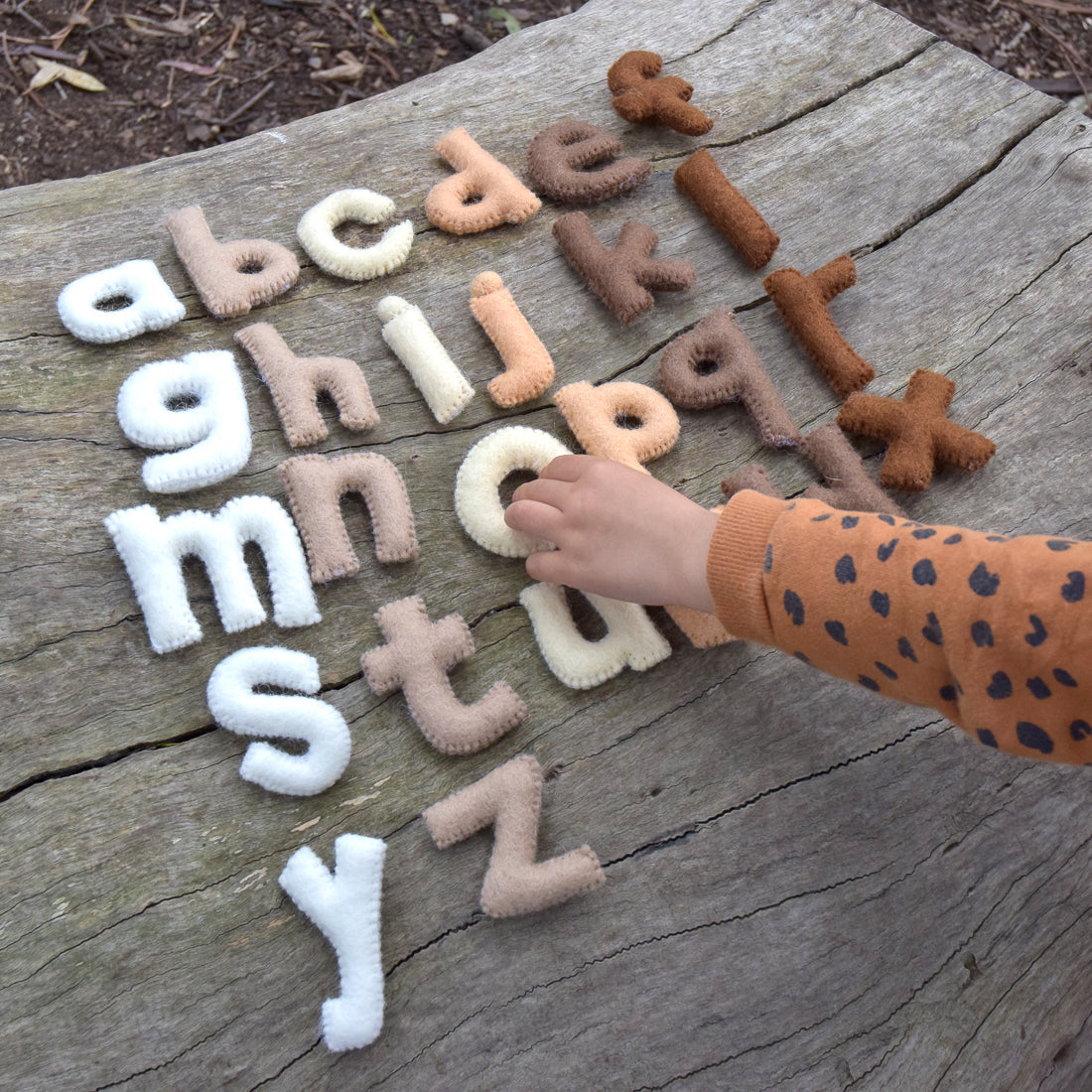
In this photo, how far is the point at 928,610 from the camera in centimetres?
110

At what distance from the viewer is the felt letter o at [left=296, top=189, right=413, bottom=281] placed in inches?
64.4

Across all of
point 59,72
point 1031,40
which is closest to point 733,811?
point 59,72

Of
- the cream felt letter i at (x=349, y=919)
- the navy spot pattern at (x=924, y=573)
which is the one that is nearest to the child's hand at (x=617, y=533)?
the navy spot pattern at (x=924, y=573)

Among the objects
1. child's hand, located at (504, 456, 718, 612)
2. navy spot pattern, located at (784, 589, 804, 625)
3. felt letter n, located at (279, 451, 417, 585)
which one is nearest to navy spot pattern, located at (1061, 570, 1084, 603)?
navy spot pattern, located at (784, 589, 804, 625)

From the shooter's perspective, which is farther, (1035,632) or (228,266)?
(228,266)

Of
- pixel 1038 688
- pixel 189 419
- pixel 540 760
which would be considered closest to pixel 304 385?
pixel 189 419

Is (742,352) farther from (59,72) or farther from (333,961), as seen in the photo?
(59,72)

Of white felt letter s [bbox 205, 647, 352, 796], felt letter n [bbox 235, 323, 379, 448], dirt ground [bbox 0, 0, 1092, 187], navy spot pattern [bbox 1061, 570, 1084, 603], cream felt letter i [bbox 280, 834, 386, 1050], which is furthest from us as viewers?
dirt ground [bbox 0, 0, 1092, 187]

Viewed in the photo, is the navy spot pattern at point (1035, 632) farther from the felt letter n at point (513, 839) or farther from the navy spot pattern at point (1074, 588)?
the felt letter n at point (513, 839)

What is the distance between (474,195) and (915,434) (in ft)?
3.13

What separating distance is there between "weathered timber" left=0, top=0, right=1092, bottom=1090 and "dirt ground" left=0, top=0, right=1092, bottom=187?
1.22 meters

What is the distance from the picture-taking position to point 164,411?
1.43 meters

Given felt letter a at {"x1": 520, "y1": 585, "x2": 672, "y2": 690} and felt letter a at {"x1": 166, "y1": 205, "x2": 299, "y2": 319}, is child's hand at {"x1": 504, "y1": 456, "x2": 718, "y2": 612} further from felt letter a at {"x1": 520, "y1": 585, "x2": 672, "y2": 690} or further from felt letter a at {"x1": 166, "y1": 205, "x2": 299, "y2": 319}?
felt letter a at {"x1": 166, "y1": 205, "x2": 299, "y2": 319}

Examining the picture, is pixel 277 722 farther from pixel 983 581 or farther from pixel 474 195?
pixel 474 195
